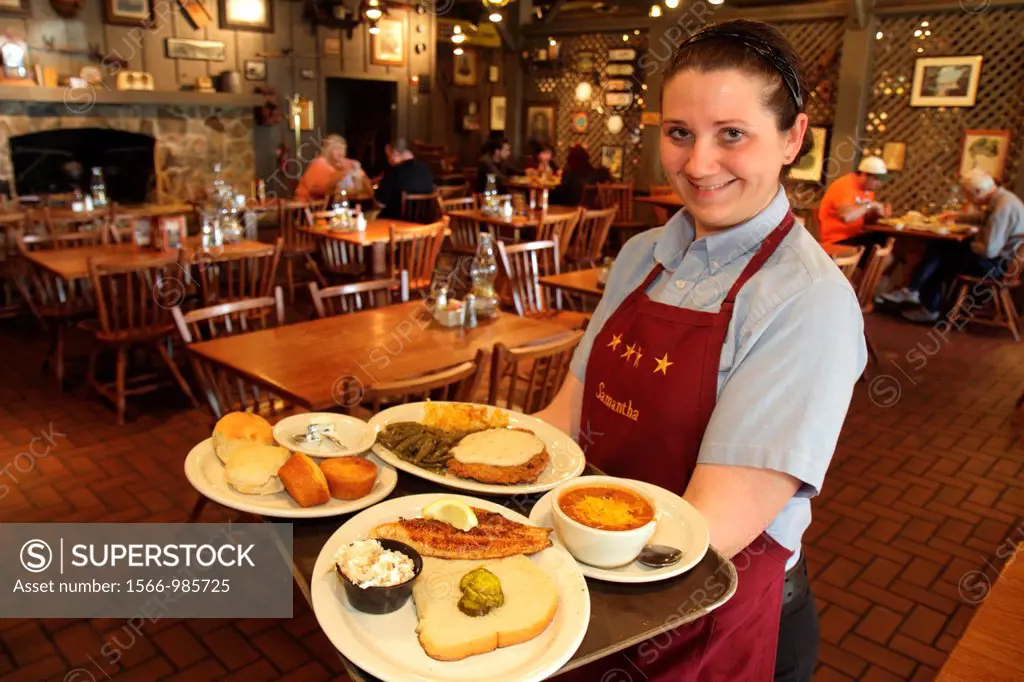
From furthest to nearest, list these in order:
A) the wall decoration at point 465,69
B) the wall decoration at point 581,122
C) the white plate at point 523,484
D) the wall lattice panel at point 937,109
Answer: the wall decoration at point 465,69 < the wall decoration at point 581,122 < the wall lattice panel at point 937,109 < the white plate at point 523,484

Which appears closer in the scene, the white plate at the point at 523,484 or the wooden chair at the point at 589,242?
the white plate at the point at 523,484

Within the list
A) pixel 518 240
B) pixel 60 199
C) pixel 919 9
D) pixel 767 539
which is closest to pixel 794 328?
pixel 767 539

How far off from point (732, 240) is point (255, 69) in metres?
9.56

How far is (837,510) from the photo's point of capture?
360cm

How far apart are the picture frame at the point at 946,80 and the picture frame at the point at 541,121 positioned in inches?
223

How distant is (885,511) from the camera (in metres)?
3.62

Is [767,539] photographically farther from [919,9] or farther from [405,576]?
[919,9]

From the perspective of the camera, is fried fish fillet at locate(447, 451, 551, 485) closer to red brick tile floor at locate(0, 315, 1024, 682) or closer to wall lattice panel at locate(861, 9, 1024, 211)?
red brick tile floor at locate(0, 315, 1024, 682)

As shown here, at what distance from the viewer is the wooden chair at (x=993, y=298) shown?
6.83 m

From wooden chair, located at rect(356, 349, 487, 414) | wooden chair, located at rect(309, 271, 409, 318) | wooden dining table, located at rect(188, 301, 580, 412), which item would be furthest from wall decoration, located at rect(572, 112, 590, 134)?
wooden chair, located at rect(356, 349, 487, 414)

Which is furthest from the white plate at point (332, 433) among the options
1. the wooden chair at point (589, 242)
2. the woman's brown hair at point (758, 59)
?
the wooden chair at point (589, 242)

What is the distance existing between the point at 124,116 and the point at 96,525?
6758 millimetres

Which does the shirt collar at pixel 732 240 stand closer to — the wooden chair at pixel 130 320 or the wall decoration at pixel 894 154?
the wooden chair at pixel 130 320

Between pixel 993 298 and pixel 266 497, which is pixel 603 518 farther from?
pixel 993 298
